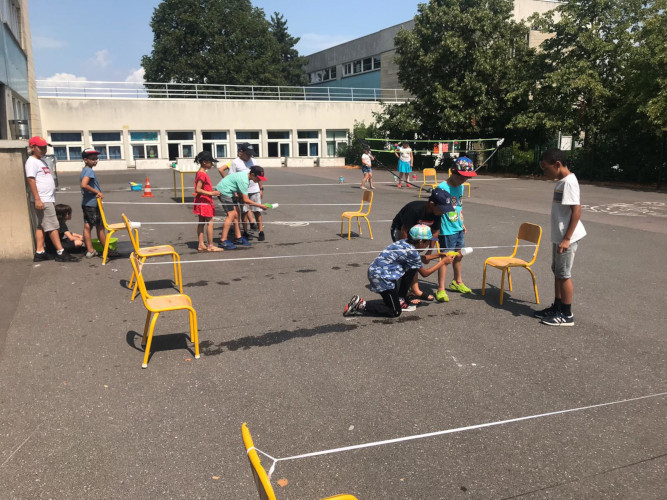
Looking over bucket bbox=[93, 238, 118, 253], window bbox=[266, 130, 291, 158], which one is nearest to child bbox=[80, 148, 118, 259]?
bucket bbox=[93, 238, 118, 253]

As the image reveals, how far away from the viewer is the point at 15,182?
325 inches

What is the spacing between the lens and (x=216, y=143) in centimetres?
3950

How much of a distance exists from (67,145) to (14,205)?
3134 cm

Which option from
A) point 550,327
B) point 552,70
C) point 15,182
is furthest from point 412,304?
point 552,70

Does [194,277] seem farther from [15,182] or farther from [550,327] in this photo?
[550,327]

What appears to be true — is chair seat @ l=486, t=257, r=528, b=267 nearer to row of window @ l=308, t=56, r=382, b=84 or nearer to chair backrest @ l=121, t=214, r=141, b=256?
chair backrest @ l=121, t=214, r=141, b=256

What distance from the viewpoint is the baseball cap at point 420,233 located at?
19.5 ft

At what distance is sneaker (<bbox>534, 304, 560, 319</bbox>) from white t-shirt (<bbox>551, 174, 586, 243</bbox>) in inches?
30.4

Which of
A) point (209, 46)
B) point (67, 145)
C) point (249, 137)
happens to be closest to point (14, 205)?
point (67, 145)

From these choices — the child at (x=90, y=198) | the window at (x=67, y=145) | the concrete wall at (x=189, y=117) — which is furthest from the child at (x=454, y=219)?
the window at (x=67, y=145)

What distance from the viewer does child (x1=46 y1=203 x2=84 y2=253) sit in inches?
348

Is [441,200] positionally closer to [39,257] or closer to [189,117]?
[39,257]

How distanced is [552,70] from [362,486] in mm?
27495

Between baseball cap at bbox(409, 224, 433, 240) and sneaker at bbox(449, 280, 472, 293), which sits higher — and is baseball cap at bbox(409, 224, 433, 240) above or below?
above
